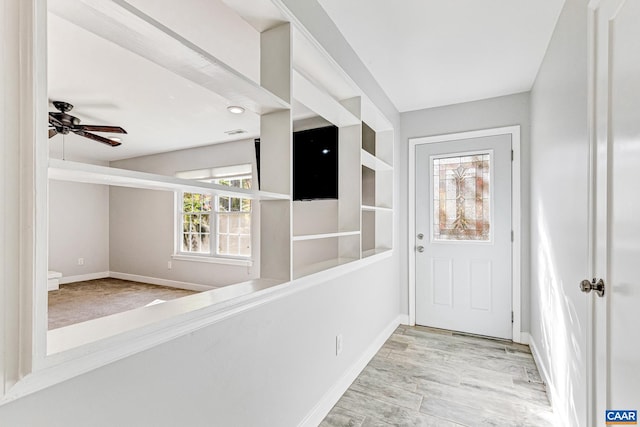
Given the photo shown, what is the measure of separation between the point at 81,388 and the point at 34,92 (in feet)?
2.21

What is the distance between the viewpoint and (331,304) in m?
1.95

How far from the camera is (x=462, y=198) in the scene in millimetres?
3217

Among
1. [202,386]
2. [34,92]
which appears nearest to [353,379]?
[202,386]

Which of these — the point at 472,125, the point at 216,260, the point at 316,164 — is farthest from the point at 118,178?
the point at 216,260

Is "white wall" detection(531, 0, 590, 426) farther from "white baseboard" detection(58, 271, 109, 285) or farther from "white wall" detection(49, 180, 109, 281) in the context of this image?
"white wall" detection(49, 180, 109, 281)

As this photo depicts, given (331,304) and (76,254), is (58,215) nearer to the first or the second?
(76,254)

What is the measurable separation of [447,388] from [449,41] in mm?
2456

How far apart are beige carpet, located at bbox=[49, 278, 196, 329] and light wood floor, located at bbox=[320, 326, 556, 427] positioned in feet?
10.9

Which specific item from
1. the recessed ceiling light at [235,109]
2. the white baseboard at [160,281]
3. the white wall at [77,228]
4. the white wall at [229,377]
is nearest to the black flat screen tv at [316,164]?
the recessed ceiling light at [235,109]

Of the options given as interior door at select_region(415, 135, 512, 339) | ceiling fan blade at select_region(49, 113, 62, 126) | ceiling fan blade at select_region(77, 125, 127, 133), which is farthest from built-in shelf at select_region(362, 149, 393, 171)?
ceiling fan blade at select_region(49, 113, 62, 126)

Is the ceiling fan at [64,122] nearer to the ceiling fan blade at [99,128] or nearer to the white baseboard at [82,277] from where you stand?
the ceiling fan blade at [99,128]

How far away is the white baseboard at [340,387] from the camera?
5.70 ft

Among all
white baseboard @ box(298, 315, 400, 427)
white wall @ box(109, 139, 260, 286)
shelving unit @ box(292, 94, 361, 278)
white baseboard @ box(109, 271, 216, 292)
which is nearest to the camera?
white baseboard @ box(298, 315, 400, 427)

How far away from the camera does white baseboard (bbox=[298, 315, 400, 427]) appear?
5.70 feet
